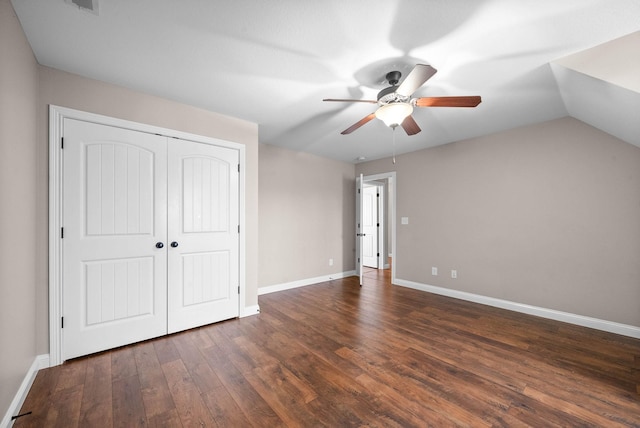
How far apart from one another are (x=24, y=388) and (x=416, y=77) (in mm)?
3468

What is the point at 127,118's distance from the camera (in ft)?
8.07

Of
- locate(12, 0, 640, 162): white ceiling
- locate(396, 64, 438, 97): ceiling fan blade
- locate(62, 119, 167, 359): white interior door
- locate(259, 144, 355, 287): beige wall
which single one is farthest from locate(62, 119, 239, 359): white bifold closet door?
locate(396, 64, 438, 97): ceiling fan blade

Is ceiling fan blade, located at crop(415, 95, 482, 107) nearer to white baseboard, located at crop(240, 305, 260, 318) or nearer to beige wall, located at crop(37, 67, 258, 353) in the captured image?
beige wall, located at crop(37, 67, 258, 353)

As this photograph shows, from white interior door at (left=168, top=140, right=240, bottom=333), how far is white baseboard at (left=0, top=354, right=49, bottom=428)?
0.91m

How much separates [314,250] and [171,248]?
2.75m

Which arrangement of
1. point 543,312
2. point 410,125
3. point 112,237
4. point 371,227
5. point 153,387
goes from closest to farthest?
point 153,387 → point 112,237 → point 410,125 → point 543,312 → point 371,227

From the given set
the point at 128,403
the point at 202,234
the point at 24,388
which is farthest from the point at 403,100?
the point at 24,388

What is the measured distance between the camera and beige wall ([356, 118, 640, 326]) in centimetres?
281

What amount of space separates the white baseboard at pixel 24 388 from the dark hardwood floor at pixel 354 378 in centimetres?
5

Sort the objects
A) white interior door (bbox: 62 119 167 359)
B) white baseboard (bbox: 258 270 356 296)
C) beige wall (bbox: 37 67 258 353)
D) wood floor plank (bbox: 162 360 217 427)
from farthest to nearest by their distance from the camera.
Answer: white baseboard (bbox: 258 270 356 296) < white interior door (bbox: 62 119 167 359) < beige wall (bbox: 37 67 258 353) < wood floor plank (bbox: 162 360 217 427)

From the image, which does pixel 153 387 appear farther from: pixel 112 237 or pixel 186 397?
pixel 112 237

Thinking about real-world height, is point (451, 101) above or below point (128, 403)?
above

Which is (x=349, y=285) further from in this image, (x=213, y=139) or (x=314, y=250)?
(x=213, y=139)

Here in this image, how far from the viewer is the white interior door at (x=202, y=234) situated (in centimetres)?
273
